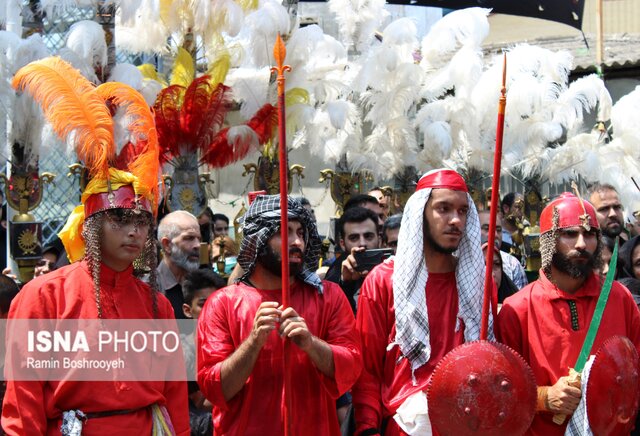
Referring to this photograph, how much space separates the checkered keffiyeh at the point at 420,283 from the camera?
13.9 ft

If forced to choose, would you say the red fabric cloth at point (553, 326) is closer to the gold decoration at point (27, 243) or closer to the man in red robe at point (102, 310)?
the man in red robe at point (102, 310)

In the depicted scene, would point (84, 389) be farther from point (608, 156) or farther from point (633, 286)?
point (608, 156)

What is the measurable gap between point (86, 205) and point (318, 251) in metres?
0.96

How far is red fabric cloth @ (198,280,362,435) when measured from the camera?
4.16 m

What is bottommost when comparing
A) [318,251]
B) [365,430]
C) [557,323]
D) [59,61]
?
[365,430]

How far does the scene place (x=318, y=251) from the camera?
4.55 m

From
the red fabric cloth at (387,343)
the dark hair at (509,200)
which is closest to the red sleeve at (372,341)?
the red fabric cloth at (387,343)

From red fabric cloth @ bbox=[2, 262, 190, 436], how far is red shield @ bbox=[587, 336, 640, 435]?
5.22 feet

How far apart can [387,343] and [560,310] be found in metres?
0.73

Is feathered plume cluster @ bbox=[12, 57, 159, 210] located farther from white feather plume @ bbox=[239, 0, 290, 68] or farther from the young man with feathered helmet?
white feather plume @ bbox=[239, 0, 290, 68]

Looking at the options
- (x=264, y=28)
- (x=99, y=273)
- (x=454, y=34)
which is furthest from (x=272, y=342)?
(x=454, y=34)

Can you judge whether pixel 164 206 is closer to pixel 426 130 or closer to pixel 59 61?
pixel 426 130

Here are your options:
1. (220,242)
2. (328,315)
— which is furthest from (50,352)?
(220,242)

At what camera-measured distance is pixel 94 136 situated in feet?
14.7
